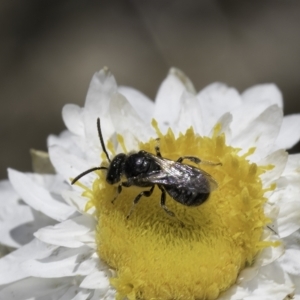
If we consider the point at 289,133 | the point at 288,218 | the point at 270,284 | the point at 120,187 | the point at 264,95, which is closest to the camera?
the point at 270,284

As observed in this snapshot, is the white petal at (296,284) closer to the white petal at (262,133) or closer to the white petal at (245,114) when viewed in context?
the white petal at (262,133)

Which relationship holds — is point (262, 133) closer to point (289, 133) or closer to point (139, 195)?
point (289, 133)

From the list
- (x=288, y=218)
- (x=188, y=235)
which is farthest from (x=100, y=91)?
(x=288, y=218)

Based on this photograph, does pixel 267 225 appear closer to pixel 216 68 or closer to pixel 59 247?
pixel 59 247

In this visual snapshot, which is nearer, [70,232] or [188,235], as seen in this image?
[188,235]

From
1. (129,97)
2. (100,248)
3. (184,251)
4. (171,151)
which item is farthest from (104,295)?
(129,97)

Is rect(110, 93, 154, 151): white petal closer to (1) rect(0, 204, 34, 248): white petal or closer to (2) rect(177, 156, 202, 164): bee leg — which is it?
(2) rect(177, 156, 202, 164): bee leg

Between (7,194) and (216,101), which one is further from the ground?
(7,194)

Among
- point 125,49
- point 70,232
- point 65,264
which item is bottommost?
point 65,264
